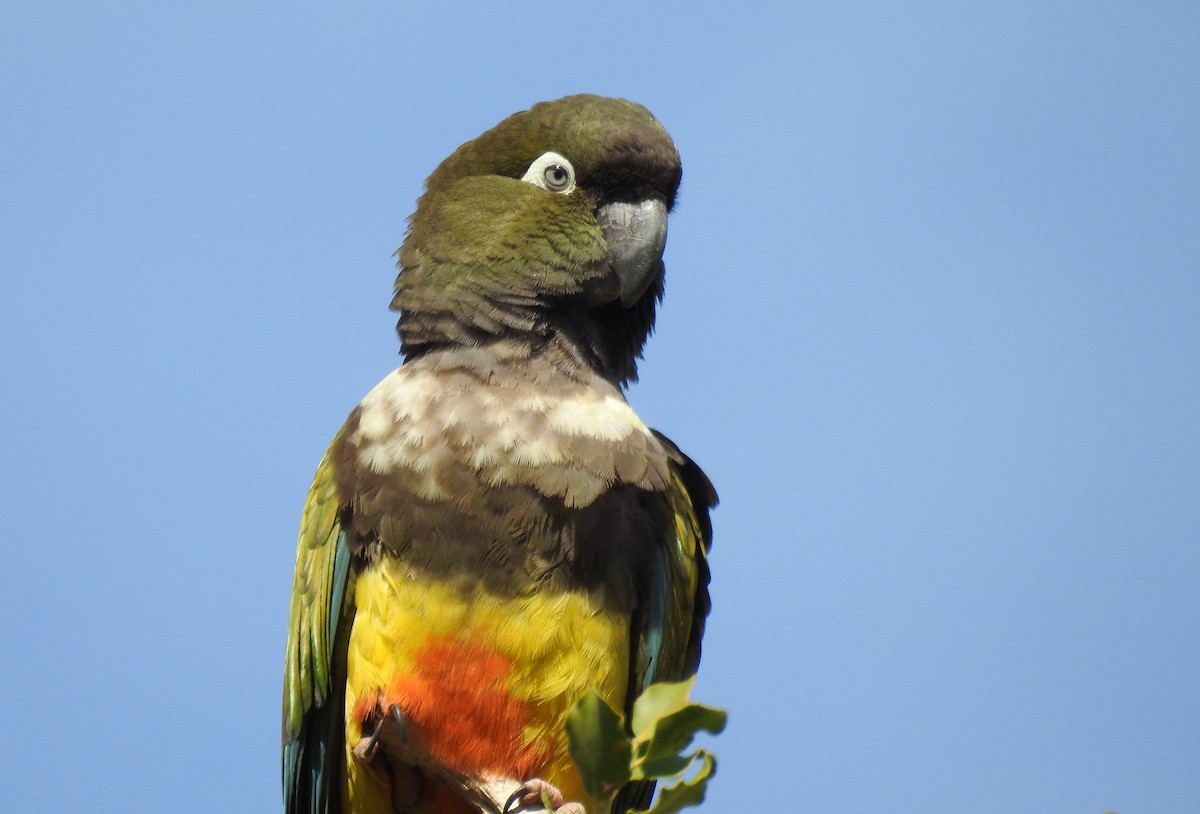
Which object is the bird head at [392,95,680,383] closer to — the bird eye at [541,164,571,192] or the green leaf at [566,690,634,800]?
the bird eye at [541,164,571,192]

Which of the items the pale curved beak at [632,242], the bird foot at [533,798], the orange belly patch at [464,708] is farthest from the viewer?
the pale curved beak at [632,242]

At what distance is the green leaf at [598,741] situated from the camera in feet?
4.35

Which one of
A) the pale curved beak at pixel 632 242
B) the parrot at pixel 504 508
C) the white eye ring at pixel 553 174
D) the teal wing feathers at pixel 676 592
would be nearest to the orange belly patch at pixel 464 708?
the parrot at pixel 504 508

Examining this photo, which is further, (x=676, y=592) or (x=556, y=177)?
(x=556, y=177)

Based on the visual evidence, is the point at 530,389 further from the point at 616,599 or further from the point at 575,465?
the point at 616,599

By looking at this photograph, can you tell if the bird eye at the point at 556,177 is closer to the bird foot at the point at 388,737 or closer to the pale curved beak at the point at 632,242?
the pale curved beak at the point at 632,242

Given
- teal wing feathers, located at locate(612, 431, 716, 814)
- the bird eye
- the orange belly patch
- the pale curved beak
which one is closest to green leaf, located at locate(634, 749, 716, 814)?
the orange belly patch

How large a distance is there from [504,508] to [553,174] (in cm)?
104

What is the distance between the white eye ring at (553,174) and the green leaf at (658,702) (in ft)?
7.10

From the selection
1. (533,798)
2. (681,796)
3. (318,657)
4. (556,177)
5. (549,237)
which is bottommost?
(533,798)

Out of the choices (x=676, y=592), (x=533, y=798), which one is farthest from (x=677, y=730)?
(x=676, y=592)

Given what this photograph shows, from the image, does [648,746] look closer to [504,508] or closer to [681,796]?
[681,796]

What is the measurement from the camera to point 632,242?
3.33m

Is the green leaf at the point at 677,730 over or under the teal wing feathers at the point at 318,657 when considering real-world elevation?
over
